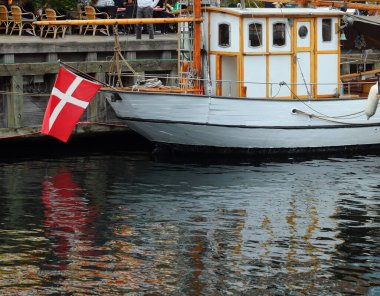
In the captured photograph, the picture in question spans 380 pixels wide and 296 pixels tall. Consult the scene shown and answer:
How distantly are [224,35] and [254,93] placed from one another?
64.1 inches

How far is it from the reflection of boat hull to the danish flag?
76cm

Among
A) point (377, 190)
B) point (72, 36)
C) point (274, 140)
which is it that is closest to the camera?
point (377, 190)

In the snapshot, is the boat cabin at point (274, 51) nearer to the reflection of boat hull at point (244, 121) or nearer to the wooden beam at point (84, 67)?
the reflection of boat hull at point (244, 121)

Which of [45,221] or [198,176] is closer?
[45,221]

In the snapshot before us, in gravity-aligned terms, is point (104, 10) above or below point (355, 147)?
above

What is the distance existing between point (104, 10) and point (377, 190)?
12853 mm

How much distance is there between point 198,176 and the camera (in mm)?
27500

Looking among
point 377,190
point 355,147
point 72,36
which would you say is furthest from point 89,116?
point 377,190

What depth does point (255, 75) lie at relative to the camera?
1167 inches

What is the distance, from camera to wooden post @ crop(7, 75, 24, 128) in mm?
30062

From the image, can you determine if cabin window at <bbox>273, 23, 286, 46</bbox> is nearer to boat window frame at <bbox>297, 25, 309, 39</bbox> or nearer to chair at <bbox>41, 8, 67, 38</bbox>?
boat window frame at <bbox>297, 25, 309, 39</bbox>

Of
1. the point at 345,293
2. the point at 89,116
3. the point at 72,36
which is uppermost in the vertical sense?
the point at 72,36

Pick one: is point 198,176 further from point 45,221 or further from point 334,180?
point 45,221

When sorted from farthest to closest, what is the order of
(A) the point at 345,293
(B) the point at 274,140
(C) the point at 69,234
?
(B) the point at 274,140 < (C) the point at 69,234 < (A) the point at 345,293
